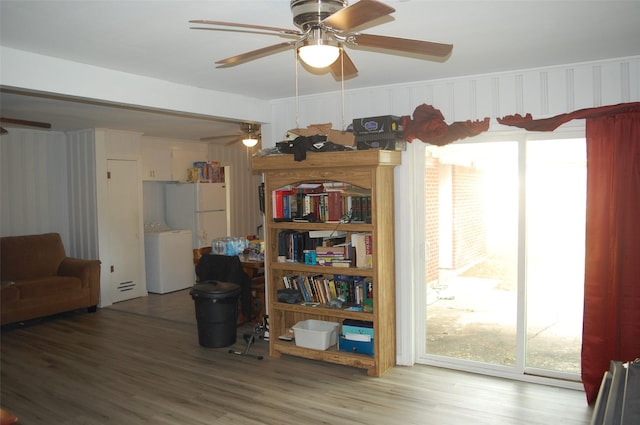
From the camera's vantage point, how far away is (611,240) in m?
3.46

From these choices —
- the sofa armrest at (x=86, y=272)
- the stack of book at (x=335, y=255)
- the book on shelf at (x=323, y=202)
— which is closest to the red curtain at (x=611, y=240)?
the book on shelf at (x=323, y=202)

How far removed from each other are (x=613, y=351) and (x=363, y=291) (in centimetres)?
190

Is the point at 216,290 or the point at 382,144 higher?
the point at 382,144

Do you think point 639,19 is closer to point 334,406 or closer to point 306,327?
point 334,406

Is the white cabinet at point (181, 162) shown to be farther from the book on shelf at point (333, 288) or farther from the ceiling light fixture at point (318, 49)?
the ceiling light fixture at point (318, 49)

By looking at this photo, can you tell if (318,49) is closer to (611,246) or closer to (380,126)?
(380,126)

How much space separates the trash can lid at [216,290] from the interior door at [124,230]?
2.51m

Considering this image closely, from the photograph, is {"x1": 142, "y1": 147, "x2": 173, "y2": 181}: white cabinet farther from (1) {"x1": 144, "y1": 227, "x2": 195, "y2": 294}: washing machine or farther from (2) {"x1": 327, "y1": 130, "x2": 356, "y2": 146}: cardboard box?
(2) {"x1": 327, "y1": 130, "x2": 356, "y2": 146}: cardboard box

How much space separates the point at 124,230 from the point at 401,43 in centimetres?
581

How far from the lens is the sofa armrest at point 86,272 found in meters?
6.20

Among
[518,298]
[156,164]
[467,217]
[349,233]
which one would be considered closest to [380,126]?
[349,233]

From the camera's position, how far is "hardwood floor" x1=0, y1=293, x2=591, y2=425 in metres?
3.40

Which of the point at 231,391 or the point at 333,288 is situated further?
the point at 333,288

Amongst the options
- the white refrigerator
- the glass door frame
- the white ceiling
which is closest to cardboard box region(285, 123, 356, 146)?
the white ceiling
